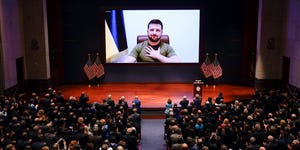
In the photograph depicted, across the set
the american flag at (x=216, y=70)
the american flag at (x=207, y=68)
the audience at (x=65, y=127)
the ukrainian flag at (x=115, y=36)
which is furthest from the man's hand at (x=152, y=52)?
the audience at (x=65, y=127)

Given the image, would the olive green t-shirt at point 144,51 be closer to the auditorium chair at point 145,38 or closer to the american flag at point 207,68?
the auditorium chair at point 145,38

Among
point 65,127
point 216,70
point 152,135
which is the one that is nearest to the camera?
point 65,127

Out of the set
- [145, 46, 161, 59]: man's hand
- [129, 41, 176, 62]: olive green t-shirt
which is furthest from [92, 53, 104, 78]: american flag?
[145, 46, 161, 59]: man's hand

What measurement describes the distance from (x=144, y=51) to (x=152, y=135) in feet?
26.5

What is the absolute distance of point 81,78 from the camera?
76.2 ft

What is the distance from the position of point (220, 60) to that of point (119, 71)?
19.3 ft

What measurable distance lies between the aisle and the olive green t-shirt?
5818mm

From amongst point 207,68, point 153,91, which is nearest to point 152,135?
point 153,91

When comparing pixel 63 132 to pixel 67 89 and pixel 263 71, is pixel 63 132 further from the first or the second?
pixel 263 71

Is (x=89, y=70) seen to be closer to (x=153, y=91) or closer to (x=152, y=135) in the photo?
(x=153, y=91)

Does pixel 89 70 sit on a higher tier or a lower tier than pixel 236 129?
higher

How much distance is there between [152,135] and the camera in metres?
15.4

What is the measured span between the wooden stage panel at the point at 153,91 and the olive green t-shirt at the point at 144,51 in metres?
1.50

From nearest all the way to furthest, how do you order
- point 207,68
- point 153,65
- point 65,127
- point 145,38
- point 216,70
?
point 65,127 < point 216,70 < point 207,68 < point 145,38 < point 153,65
